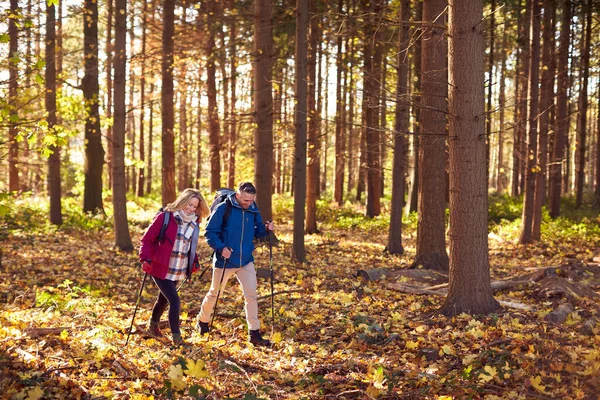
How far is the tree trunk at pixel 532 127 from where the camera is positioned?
47.8ft

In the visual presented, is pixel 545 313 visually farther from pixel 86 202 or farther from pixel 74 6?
pixel 86 202

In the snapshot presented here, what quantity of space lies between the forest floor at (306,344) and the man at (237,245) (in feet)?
1.18

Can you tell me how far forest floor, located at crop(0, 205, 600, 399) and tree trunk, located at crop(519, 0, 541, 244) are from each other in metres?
5.40

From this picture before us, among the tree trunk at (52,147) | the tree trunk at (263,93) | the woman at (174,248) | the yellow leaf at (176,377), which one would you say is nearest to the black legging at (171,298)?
the woman at (174,248)

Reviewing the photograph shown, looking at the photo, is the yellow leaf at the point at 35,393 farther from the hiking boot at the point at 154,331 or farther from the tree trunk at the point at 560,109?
the tree trunk at the point at 560,109

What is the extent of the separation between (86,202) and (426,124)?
45.9 feet

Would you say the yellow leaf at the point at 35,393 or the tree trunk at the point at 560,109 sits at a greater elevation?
the tree trunk at the point at 560,109

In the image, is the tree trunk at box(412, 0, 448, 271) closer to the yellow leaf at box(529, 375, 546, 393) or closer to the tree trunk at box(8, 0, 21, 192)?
the yellow leaf at box(529, 375, 546, 393)

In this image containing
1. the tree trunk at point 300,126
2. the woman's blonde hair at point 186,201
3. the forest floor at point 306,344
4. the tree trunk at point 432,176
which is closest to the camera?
the forest floor at point 306,344

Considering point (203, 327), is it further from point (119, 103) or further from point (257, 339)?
point (119, 103)

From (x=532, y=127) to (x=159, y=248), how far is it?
12770 mm

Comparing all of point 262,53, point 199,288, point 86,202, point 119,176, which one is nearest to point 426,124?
point 262,53

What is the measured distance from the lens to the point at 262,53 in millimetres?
12875

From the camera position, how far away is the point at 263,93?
1295 centimetres
